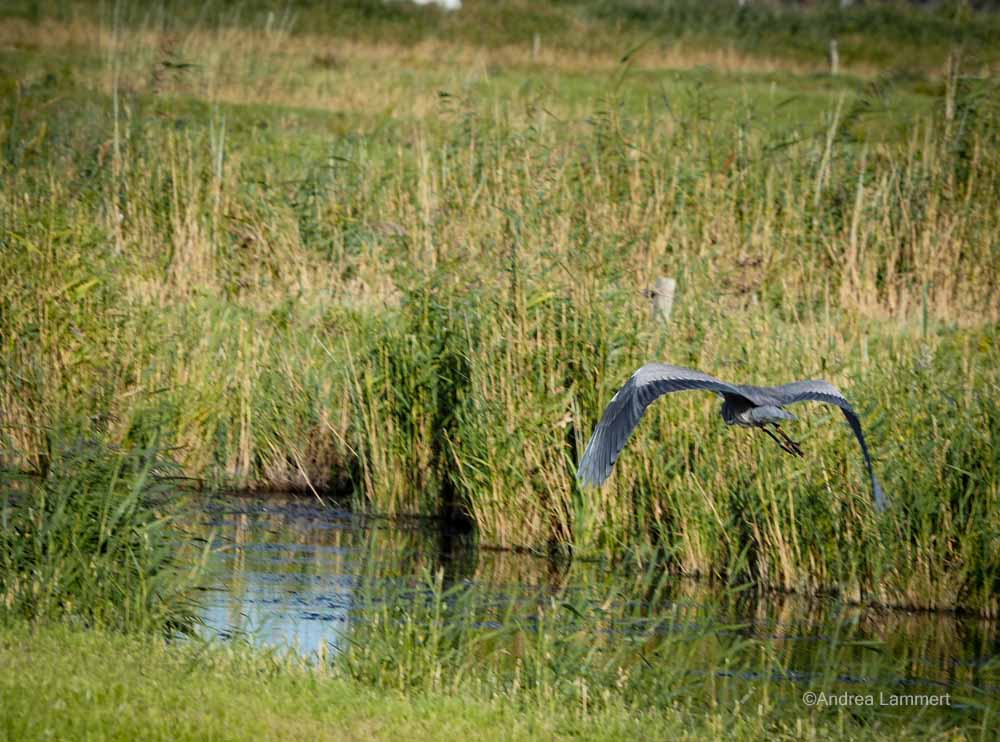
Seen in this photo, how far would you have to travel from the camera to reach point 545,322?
7.48 meters

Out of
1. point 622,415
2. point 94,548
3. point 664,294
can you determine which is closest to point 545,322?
point 664,294

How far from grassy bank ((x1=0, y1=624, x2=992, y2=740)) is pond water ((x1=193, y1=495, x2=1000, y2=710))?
0.50 m

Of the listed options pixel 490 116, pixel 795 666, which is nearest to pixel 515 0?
pixel 490 116

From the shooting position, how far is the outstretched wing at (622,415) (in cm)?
466

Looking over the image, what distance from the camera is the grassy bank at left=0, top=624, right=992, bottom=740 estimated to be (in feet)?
12.6

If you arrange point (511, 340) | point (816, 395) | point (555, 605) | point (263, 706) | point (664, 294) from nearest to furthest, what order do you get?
point (263, 706)
point (555, 605)
point (816, 395)
point (511, 340)
point (664, 294)

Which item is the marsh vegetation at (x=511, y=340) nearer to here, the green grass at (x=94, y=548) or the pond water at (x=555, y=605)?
the green grass at (x=94, y=548)

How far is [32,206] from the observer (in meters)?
7.98

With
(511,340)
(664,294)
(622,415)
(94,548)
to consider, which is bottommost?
(94,548)

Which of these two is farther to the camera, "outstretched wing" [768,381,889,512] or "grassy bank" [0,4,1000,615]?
"grassy bank" [0,4,1000,615]

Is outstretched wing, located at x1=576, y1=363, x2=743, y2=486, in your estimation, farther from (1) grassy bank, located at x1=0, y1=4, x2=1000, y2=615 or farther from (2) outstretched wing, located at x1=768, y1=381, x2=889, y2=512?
(1) grassy bank, located at x1=0, y1=4, x2=1000, y2=615

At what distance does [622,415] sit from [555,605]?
746mm

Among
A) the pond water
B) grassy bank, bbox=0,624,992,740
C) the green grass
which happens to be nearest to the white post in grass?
the pond water

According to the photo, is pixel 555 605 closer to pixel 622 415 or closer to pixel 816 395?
pixel 622 415
